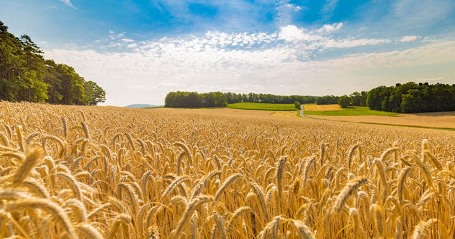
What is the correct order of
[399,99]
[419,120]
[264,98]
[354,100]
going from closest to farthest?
[419,120], [399,99], [354,100], [264,98]

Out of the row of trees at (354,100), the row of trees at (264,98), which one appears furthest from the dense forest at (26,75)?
the row of trees at (354,100)

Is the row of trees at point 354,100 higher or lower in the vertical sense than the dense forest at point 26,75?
lower

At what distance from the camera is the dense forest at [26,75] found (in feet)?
182

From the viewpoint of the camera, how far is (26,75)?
2382 inches

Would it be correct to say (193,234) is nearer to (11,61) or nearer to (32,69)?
(11,61)

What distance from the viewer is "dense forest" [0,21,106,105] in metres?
55.6

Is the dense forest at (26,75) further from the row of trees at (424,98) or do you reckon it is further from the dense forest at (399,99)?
the row of trees at (424,98)

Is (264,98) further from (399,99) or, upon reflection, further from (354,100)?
(399,99)

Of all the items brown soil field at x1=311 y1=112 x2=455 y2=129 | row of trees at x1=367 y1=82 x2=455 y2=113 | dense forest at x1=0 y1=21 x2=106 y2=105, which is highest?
dense forest at x1=0 y1=21 x2=106 y2=105

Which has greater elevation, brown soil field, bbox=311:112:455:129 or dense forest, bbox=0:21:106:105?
dense forest, bbox=0:21:106:105

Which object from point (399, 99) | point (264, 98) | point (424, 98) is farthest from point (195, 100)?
point (424, 98)

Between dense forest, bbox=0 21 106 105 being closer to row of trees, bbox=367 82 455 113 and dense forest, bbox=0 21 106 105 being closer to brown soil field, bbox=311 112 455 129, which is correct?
brown soil field, bbox=311 112 455 129

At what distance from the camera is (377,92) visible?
10362 cm

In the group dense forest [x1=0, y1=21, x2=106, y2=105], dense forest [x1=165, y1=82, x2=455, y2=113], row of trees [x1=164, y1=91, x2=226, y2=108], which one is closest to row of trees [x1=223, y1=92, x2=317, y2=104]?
row of trees [x1=164, y1=91, x2=226, y2=108]
